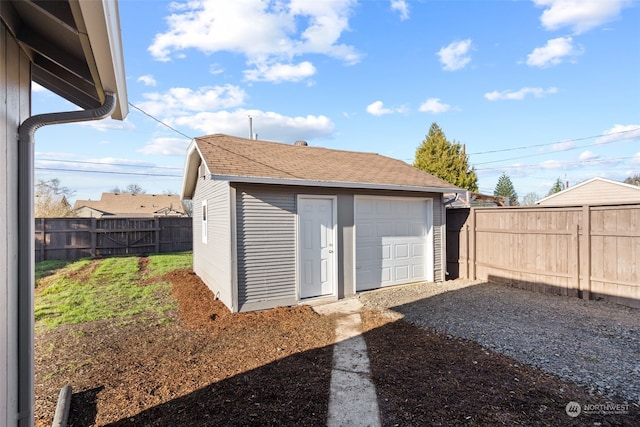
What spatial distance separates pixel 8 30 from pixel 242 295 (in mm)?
4884

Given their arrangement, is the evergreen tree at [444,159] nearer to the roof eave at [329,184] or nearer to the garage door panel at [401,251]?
the roof eave at [329,184]

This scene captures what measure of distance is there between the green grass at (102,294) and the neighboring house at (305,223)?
132cm

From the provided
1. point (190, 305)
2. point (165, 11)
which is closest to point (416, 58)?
point (165, 11)

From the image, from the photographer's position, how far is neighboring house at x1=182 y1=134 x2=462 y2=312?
6.02m

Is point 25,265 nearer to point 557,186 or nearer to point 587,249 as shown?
point 587,249

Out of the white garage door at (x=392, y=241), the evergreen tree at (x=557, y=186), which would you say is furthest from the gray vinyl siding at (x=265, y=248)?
the evergreen tree at (x=557, y=186)

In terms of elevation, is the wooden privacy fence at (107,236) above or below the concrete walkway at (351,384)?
above

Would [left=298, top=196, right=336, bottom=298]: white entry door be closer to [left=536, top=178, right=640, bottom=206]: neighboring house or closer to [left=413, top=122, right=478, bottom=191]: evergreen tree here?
[left=536, top=178, right=640, bottom=206]: neighboring house

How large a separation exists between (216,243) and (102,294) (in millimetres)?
3196

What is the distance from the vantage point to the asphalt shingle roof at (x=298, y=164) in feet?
20.4

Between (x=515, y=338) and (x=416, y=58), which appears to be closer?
(x=515, y=338)

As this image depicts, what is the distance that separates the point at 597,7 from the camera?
6.95 meters

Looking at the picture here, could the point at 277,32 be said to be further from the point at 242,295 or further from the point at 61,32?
the point at 61,32

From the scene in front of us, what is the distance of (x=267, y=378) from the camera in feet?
11.6
